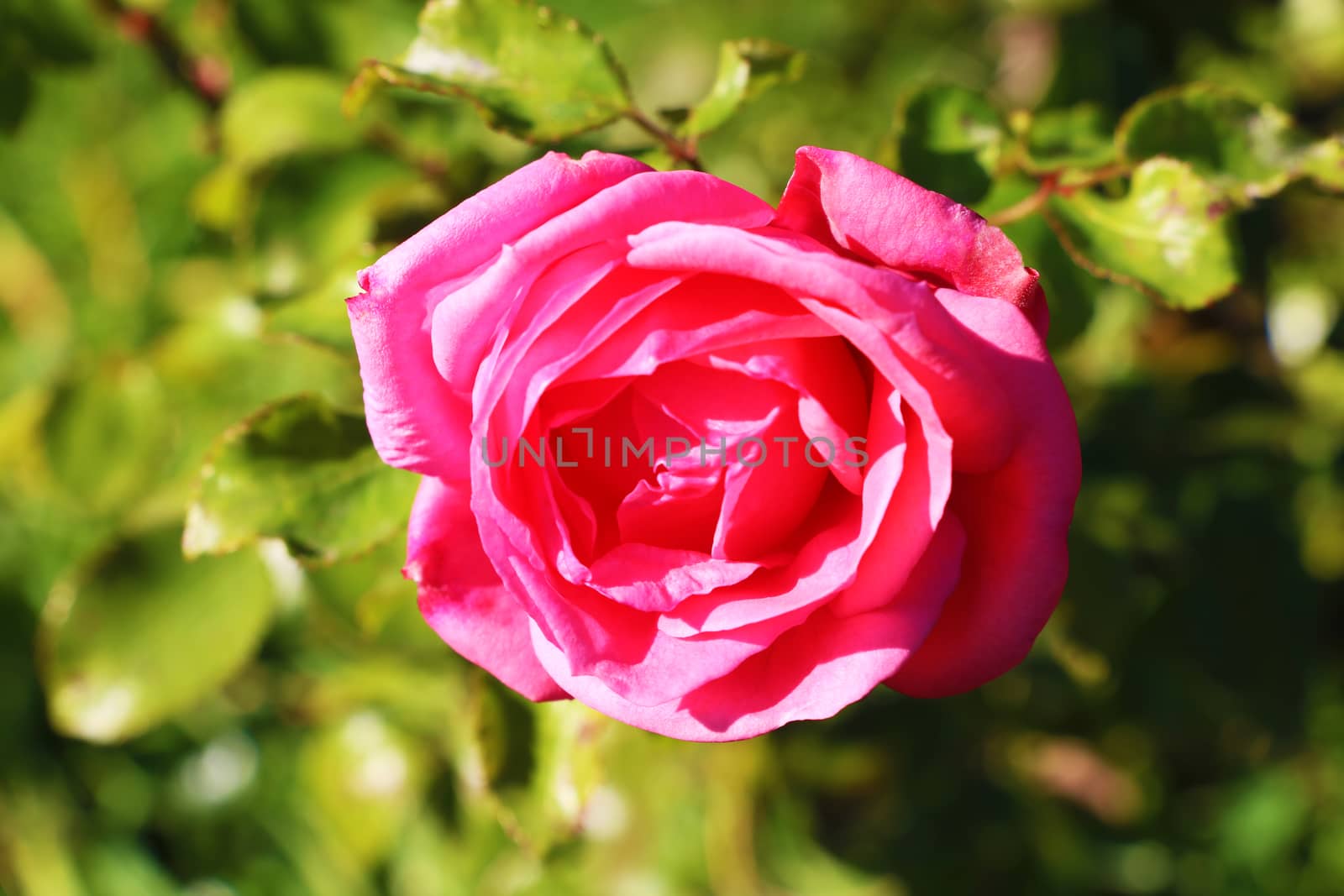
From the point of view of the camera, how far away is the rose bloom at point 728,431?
1.57 ft

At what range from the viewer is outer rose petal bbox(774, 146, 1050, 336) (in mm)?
484

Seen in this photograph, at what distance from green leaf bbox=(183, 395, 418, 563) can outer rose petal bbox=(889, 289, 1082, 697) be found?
328mm

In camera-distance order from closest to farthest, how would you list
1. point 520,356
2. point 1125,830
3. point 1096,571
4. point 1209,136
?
point 520,356 < point 1209,136 < point 1096,571 < point 1125,830

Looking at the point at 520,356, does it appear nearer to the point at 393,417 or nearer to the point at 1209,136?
the point at 393,417

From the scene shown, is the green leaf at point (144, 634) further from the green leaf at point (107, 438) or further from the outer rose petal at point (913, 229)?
the outer rose petal at point (913, 229)

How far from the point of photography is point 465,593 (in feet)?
1.84

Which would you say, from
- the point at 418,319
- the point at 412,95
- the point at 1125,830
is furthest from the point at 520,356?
the point at 1125,830

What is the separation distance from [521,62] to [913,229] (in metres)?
0.33

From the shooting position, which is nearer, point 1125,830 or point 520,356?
point 520,356

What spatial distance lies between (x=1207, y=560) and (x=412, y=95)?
95 centimetres

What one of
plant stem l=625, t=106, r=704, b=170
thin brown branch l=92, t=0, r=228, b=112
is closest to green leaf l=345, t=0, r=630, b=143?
plant stem l=625, t=106, r=704, b=170

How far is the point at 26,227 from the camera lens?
1.76m

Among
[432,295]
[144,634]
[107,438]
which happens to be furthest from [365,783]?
[432,295]

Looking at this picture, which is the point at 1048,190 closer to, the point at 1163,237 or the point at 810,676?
the point at 1163,237
